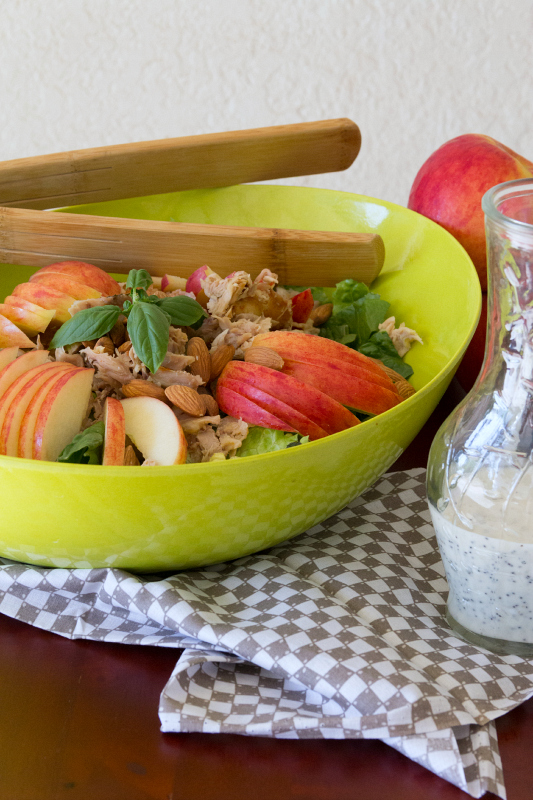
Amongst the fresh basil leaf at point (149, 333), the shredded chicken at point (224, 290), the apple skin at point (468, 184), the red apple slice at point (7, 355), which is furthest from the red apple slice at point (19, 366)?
the apple skin at point (468, 184)

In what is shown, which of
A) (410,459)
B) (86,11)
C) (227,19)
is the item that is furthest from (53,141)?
(410,459)

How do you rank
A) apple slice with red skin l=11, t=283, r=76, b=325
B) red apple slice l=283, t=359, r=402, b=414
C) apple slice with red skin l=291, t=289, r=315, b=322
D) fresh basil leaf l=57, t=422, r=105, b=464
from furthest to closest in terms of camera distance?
apple slice with red skin l=291, t=289, r=315, b=322 < apple slice with red skin l=11, t=283, r=76, b=325 < red apple slice l=283, t=359, r=402, b=414 < fresh basil leaf l=57, t=422, r=105, b=464

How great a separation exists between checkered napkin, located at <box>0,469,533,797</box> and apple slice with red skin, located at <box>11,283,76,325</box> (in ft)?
1.05

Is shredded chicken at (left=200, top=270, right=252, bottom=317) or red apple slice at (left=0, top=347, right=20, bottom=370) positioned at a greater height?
shredded chicken at (left=200, top=270, right=252, bottom=317)

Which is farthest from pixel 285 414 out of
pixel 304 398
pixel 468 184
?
pixel 468 184

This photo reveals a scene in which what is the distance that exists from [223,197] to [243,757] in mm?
904

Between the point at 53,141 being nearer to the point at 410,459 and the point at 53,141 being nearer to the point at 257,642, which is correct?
the point at 410,459

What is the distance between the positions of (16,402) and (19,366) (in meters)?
0.07

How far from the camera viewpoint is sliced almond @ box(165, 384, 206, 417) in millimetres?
776

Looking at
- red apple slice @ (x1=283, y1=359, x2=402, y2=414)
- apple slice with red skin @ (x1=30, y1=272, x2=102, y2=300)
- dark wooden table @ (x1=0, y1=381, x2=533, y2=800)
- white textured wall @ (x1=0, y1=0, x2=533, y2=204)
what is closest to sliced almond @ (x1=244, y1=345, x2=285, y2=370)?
red apple slice @ (x1=283, y1=359, x2=402, y2=414)

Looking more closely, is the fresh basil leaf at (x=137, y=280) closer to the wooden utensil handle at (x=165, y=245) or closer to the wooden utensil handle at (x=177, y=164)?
the wooden utensil handle at (x=165, y=245)

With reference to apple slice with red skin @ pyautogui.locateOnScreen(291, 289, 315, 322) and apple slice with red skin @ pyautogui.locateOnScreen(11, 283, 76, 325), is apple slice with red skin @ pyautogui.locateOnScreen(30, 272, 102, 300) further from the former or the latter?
apple slice with red skin @ pyautogui.locateOnScreen(291, 289, 315, 322)

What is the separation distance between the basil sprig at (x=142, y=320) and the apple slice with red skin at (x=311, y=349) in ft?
0.33

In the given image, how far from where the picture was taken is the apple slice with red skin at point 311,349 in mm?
829
